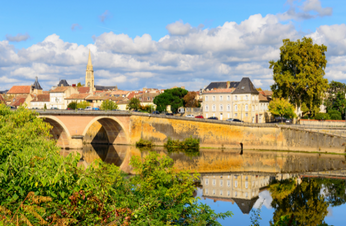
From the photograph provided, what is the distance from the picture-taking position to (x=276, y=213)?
77.3 ft

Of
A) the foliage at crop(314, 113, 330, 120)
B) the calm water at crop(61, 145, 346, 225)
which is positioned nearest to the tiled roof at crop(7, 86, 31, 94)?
the calm water at crop(61, 145, 346, 225)

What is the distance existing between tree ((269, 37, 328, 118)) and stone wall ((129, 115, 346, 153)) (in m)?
7.08

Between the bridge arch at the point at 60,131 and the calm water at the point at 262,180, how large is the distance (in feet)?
10.7

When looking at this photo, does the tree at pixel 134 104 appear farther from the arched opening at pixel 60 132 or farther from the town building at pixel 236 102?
the arched opening at pixel 60 132

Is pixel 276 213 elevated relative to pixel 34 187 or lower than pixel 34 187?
lower

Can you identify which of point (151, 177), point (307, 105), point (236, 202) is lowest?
point (236, 202)

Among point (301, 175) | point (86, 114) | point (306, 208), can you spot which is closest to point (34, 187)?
point (306, 208)

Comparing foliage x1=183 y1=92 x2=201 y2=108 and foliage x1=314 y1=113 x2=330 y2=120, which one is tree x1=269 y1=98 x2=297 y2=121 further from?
foliage x1=183 y1=92 x2=201 y2=108

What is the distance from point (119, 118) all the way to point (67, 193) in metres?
44.4

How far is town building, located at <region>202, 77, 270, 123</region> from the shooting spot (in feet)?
200

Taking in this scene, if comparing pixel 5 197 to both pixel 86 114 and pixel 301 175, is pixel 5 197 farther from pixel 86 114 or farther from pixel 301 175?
pixel 86 114

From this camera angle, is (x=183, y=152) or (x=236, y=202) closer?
(x=236, y=202)

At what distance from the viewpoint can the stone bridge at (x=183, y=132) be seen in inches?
1842

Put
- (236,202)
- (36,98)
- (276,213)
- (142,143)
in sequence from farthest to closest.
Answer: (36,98) → (142,143) → (236,202) → (276,213)
